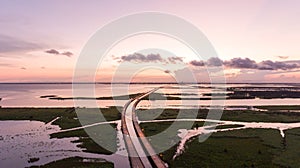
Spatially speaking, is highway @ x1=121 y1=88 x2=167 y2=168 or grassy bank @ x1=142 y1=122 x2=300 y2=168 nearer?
highway @ x1=121 y1=88 x2=167 y2=168

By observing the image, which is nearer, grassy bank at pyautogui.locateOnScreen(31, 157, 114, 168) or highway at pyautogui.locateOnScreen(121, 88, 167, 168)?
highway at pyautogui.locateOnScreen(121, 88, 167, 168)

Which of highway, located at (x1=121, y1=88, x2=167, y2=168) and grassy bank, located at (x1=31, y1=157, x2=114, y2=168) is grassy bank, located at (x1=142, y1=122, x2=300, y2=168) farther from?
grassy bank, located at (x1=31, y1=157, x2=114, y2=168)

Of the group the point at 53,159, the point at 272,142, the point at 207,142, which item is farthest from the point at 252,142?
the point at 53,159

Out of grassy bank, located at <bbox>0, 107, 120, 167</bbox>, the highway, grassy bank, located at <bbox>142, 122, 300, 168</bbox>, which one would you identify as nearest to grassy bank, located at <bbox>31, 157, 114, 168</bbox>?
grassy bank, located at <bbox>0, 107, 120, 167</bbox>

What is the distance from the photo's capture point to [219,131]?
1423 inches

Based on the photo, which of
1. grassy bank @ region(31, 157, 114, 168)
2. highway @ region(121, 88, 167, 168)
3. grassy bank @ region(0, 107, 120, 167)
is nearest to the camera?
highway @ region(121, 88, 167, 168)

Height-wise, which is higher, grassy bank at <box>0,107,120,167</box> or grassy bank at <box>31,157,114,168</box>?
grassy bank at <box>0,107,120,167</box>

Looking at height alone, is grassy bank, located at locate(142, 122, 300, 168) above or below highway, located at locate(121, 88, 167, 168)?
below

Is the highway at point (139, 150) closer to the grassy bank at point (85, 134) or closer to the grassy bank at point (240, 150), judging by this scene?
the grassy bank at point (240, 150)

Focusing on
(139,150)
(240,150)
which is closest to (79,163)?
(139,150)

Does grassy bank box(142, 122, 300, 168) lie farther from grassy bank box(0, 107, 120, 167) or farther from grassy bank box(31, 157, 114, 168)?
grassy bank box(31, 157, 114, 168)

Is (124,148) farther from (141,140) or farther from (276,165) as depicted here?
(276,165)

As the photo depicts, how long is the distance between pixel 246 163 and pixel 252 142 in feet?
26.5

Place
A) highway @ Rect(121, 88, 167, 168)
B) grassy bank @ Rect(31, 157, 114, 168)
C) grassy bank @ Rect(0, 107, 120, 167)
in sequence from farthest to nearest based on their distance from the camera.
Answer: grassy bank @ Rect(0, 107, 120, 167) → grassy bank @ Rect(31, 157, 114, 168) → highway @ Rect(121, 88, 167, 168)
